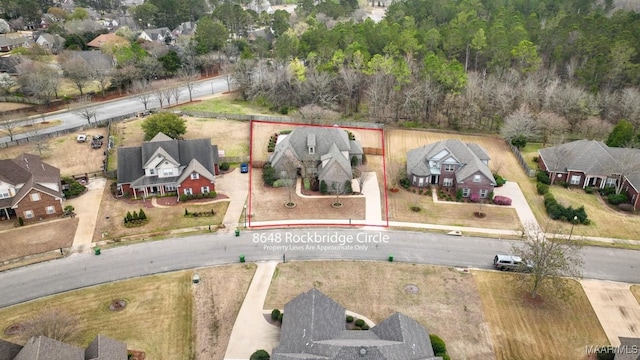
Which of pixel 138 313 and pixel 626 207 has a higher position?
pixel 626 207

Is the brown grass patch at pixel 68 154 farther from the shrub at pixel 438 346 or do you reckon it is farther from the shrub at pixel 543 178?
the shrub at pixel 543 178

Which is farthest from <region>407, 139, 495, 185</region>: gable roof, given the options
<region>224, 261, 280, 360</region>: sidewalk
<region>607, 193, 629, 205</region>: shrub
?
<region>224, 261, 280, 360</region>: sidewalk

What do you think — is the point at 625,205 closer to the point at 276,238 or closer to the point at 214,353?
the point at 276,238

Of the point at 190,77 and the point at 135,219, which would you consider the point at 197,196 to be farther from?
the point at 190,77

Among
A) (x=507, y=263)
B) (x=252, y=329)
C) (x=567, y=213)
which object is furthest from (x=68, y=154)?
(x=567, y=213)

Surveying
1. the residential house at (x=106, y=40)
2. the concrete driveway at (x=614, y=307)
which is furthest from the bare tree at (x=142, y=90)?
the concrete driveway at (x=614, y=307)
